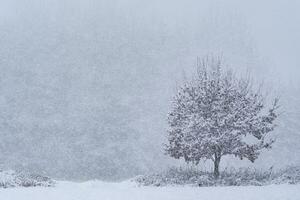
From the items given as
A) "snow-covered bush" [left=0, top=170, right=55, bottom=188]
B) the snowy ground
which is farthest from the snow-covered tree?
"snow-covered bush" [left=0, top=170, right=55, bottom=188]

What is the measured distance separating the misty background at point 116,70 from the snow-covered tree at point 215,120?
37591 mm

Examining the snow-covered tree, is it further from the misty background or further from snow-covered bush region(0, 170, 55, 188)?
the misty background

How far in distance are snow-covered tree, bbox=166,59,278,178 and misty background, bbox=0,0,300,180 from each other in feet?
123

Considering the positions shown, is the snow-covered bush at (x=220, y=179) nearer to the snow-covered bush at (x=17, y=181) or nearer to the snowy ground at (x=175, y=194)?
the snowy ground at (x=175, y=194)

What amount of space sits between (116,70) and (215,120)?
94803 mm

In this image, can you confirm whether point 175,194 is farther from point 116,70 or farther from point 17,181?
point 116,70

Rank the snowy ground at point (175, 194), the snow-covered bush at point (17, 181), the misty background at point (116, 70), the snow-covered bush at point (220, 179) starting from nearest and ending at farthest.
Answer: the snowy ground at point (175, 194)
the snow-covered bush at point (220, 179)
the snow-covered bush at point (17, 181)
the misty background at point (116, 70)

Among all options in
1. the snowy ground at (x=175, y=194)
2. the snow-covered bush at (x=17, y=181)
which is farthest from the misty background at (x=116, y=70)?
the snowy ground at (x=175, y=194)

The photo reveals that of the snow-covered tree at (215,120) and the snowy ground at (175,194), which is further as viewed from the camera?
the snow-covered tree at (215,120)

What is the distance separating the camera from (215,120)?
967 inches

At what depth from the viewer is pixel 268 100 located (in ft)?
354

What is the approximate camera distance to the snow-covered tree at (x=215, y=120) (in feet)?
79.7

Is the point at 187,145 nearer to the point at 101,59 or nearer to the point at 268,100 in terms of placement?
the point at 268,100

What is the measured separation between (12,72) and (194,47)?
46.5m
